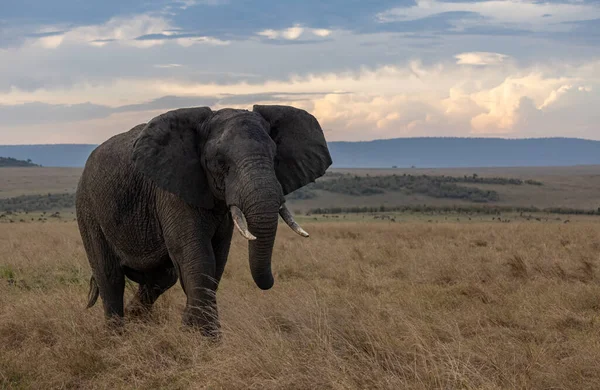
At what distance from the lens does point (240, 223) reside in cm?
648

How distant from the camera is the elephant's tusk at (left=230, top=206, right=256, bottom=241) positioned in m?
6.31

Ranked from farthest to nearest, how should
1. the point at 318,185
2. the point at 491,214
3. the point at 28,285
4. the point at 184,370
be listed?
the point at 318,185 < the point at 491,214 < the point at 28,285 < the point at 184,370

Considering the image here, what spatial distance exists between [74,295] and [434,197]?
177 feet

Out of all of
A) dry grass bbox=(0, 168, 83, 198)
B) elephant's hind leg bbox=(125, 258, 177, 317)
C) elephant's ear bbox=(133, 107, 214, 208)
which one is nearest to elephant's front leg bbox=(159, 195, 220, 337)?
elephant's ear bbox=(133, 107, 214, 208)

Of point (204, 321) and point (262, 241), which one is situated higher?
point (262, 241)

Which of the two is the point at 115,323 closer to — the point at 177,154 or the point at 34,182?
the point at 177,154

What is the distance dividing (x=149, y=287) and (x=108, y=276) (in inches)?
17.8

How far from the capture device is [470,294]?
10.4 metres

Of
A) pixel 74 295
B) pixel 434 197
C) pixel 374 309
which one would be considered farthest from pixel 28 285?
pixel 434 197

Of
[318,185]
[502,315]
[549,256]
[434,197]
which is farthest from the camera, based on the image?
[318,185]

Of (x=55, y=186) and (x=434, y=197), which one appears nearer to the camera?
(x=434, y=197)

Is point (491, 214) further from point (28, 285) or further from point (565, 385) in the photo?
point (565, 385)

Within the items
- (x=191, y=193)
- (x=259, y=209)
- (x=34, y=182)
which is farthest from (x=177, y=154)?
(x=34, y=182)

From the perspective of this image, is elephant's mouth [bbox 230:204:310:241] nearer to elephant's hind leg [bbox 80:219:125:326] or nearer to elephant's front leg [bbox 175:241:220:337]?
elephant's front leg [bbox 175:241:220:337]
